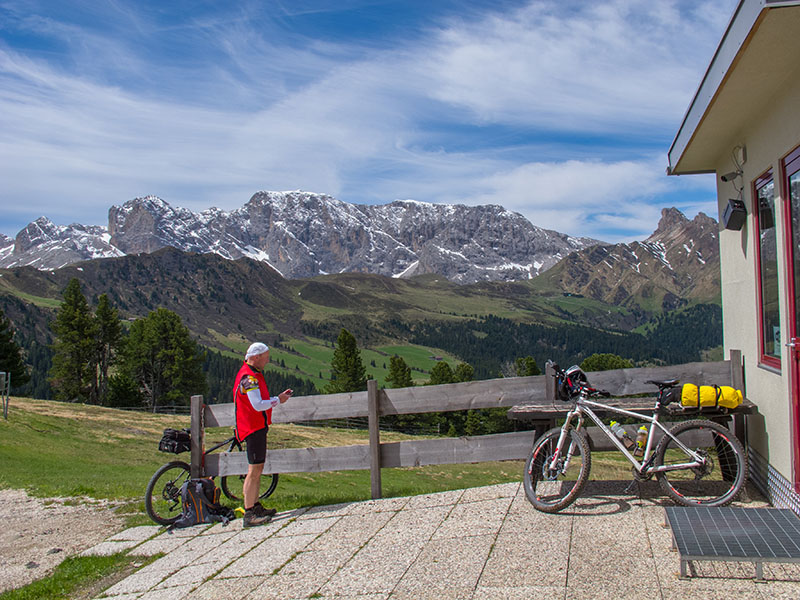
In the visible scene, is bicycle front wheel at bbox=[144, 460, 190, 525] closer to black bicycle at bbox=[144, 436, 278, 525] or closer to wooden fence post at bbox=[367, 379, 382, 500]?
black bicycle at bbox=[144, 436, 278, 525]

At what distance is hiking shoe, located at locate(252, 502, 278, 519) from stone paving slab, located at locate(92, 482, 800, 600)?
0.66 ft

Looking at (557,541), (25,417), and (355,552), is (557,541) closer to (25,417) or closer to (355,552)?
(355,552)

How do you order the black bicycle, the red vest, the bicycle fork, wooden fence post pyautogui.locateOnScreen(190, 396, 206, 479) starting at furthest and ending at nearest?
wooden fence post pyautogui.locateOnScreen(190, 396, 206, 479) < the black bicycle < the red vest < the bicycle fork

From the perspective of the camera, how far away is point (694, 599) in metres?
4.52

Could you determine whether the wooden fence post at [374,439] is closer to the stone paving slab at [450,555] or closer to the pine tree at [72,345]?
the stone paving slab at [450,555]

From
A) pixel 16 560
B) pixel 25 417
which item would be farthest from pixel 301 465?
pixel 25 417

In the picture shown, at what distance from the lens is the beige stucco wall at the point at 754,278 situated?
6383 mm

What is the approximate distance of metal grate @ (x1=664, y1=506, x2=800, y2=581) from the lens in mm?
4609

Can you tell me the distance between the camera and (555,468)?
23.3ft

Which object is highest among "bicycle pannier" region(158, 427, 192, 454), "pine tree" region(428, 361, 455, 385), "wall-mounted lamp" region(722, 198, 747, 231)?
"wall-mounted lamp" region(722, 198, 747, 231)

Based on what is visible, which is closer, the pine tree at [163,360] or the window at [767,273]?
the window at [767,273]

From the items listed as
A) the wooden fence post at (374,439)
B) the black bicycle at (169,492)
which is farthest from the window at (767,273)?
the black bicycle at (169,492)

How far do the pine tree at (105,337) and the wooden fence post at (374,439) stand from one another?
2738 inches

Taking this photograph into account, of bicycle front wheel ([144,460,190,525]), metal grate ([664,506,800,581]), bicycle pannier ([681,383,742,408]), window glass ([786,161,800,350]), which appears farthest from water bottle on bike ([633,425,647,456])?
bicycle front wheel ([144,460,190,525])
